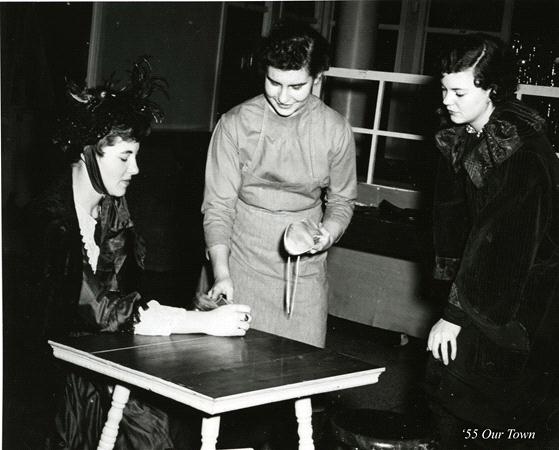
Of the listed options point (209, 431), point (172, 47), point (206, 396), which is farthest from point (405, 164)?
point (206, 396)

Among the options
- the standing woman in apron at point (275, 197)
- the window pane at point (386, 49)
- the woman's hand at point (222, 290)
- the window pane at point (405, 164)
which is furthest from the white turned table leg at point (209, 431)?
the window pane at point (386, 49)

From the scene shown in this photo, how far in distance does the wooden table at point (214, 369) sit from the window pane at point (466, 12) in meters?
5.78

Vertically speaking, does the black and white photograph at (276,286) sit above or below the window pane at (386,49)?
below

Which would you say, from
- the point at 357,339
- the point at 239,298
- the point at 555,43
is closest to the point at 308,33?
the point at 239,298

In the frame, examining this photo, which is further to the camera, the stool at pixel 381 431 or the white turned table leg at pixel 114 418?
the white turned table leg at pixel 114 418

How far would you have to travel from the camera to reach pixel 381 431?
94.9 inches

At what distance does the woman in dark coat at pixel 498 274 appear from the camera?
8.03 feet

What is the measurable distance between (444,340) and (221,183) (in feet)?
→ 3.42

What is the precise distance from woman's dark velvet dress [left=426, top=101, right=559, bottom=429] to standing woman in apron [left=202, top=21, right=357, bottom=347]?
25.3 inches

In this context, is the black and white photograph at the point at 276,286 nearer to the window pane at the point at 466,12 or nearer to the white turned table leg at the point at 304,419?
the white turned table leg at the point at 304,419

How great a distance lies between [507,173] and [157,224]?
15.0 feet

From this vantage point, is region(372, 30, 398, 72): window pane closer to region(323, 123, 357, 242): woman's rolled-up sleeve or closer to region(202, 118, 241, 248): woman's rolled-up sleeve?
region(323, 123, 357, 242): woman's rolled-up sleeve

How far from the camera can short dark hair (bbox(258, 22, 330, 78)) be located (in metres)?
2.84

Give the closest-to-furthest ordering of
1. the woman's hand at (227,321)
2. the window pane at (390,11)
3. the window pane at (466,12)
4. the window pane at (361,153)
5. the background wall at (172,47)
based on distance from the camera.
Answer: the woman's hand at (227,321)
the background wall at (172,47)
the window pane at (361,153)
the window pane at (390,11)
the window pane at (466,12)
